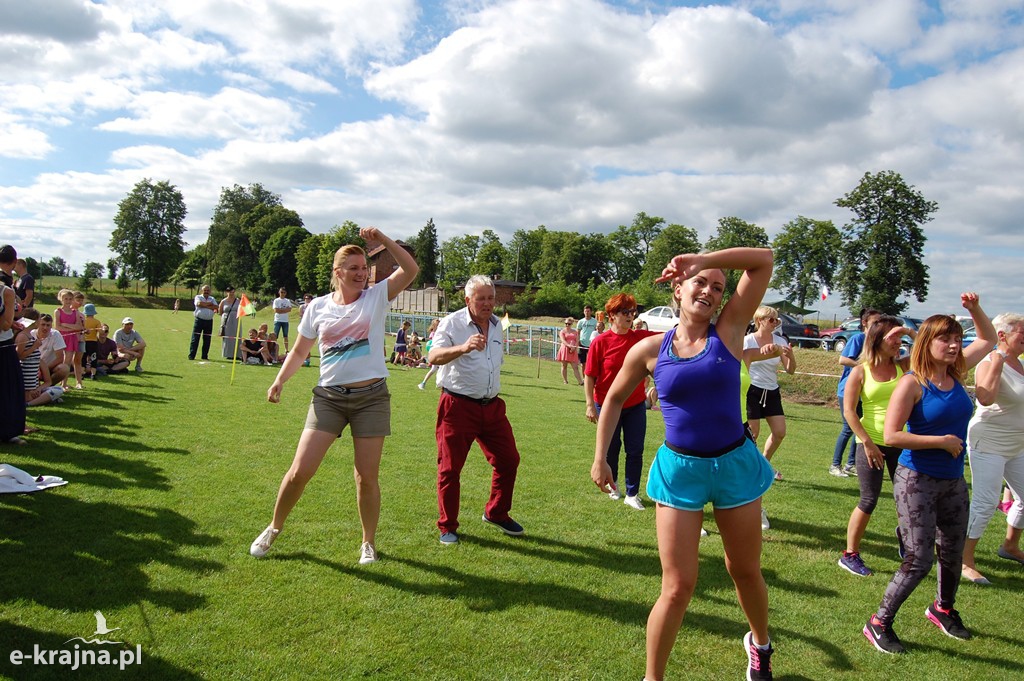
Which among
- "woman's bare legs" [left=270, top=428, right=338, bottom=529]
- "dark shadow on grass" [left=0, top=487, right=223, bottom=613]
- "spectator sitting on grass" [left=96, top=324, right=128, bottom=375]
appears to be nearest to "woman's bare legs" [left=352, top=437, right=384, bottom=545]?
"woman's bare legs" [left=270, top=428, right=338, bottom=529]

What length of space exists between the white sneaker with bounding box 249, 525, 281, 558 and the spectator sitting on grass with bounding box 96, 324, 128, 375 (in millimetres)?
11459

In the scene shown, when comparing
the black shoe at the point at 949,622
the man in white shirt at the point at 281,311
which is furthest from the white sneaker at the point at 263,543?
the man in white shirt at the point at 281,311

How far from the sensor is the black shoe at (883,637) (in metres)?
3.66

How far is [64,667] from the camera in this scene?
305cm

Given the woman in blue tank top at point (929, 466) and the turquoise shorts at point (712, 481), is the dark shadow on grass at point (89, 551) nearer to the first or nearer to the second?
the turquoise shorts at point (712, 481)

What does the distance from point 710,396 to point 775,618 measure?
80.4 inches

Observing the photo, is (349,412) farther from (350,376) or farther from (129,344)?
(129,344)

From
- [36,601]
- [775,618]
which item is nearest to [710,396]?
[775,618]

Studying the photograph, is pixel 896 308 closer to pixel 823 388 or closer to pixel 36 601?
pixel 823 388

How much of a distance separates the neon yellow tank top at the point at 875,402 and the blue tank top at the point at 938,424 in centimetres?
99

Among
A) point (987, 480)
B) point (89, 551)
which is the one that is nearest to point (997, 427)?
point (987, 480)

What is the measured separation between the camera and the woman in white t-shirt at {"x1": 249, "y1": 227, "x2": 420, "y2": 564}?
14.2 ft

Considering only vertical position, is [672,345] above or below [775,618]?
above

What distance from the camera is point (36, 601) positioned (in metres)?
3.64
